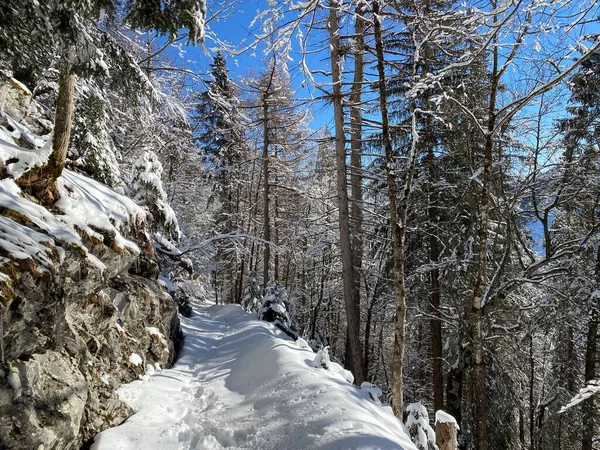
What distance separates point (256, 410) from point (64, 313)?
248 centimetres

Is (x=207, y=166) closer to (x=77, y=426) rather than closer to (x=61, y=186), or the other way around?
(x=61, y=186)

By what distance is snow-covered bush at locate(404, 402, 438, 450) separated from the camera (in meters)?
3.96

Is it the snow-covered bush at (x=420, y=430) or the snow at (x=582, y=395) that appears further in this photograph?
the snow-covered bush at (x=420, y=430)

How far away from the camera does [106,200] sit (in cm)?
589

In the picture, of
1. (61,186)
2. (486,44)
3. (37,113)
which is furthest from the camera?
(37,113)

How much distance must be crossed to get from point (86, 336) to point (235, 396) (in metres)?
2.14

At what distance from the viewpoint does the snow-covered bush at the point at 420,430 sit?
396 centimetres

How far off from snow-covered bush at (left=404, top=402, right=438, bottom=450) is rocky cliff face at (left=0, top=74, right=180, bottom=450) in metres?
3.46

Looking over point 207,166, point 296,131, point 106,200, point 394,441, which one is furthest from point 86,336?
point 207,166

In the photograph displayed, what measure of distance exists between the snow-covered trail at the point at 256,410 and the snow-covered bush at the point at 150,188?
166 inches

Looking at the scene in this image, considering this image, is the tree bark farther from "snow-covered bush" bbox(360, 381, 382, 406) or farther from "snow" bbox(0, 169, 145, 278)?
"snow" bbox(0, 169, 145, 278)

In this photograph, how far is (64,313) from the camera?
3518 mm

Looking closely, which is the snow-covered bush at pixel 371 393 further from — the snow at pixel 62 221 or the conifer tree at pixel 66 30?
the conifer tree at pixel 66 30

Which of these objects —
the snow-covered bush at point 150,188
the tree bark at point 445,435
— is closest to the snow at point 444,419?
the tree bark at point 445,435
